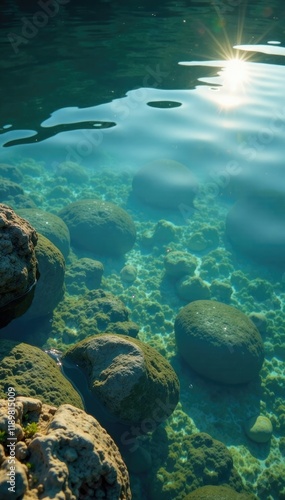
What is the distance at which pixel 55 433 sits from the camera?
258 cm

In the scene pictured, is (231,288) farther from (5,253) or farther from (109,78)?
(109,78)

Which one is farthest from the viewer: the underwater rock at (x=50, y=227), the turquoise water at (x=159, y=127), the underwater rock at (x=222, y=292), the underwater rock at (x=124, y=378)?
the turquoise water at (x=159, y=127)

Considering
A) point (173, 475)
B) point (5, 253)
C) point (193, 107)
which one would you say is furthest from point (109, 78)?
point (173, 475)

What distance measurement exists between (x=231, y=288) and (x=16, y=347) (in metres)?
5.87

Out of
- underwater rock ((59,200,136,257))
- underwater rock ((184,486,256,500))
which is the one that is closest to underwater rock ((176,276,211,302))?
underwater rock ((59,200,136,257))

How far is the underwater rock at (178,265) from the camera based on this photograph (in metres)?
8.97

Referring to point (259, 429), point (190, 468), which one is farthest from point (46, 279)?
point (259, 429)

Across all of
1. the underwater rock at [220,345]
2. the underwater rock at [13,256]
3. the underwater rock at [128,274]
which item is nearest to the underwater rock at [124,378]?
the underwater rock at [13,256]

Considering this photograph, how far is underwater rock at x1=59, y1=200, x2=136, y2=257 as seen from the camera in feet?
31.7

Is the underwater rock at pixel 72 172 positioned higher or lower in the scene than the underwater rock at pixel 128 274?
higher

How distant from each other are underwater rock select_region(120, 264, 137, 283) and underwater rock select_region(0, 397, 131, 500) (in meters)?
6.00

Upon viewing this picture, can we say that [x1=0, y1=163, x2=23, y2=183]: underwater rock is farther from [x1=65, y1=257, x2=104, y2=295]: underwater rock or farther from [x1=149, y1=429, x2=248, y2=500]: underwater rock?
[x1=149, y1=429, x2=248, y2=500]: underwater rock

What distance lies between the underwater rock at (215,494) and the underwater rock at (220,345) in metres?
2.09

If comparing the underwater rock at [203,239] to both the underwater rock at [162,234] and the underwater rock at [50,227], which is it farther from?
the underwater rock at [50,227]
